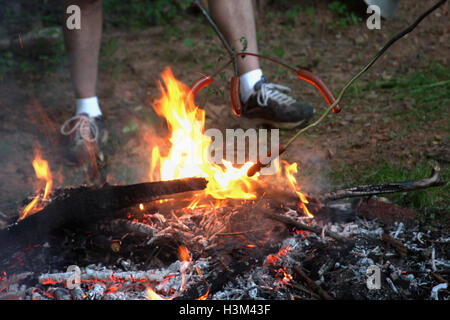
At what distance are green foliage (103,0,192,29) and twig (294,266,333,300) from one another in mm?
4757

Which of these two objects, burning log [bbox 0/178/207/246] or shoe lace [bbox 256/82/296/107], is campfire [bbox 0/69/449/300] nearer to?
burning log [bbox 0/178/207/246]

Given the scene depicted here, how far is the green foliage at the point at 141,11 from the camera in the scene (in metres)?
5.78

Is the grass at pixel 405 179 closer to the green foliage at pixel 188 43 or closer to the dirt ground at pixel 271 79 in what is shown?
the dirt ground at pixel 271 79

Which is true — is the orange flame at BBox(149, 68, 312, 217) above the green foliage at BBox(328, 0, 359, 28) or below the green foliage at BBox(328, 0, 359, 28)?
below

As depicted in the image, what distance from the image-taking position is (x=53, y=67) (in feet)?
15.8

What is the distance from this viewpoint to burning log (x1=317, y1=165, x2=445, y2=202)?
1979mm

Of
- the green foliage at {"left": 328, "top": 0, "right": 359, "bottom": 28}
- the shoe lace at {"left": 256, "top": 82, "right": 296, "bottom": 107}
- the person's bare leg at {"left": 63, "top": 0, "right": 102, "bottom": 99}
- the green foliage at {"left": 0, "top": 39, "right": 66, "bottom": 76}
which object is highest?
the green foliage at {"left": 328, "top": 0, "right": 359, "bottom": 28}

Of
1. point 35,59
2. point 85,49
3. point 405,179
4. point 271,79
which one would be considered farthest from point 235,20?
point 35,59

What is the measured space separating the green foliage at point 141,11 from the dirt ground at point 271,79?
0.20 metres

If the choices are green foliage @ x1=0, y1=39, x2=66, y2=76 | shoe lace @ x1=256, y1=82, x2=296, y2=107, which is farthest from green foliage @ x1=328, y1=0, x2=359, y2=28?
green foliage @ x1=0, y1=39, x2=66, y2=76

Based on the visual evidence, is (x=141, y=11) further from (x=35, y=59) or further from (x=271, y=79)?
(x=271, y=79)

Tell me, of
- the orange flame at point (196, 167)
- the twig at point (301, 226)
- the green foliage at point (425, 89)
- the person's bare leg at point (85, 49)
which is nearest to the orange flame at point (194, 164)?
the orange flame at point (196, 167)
